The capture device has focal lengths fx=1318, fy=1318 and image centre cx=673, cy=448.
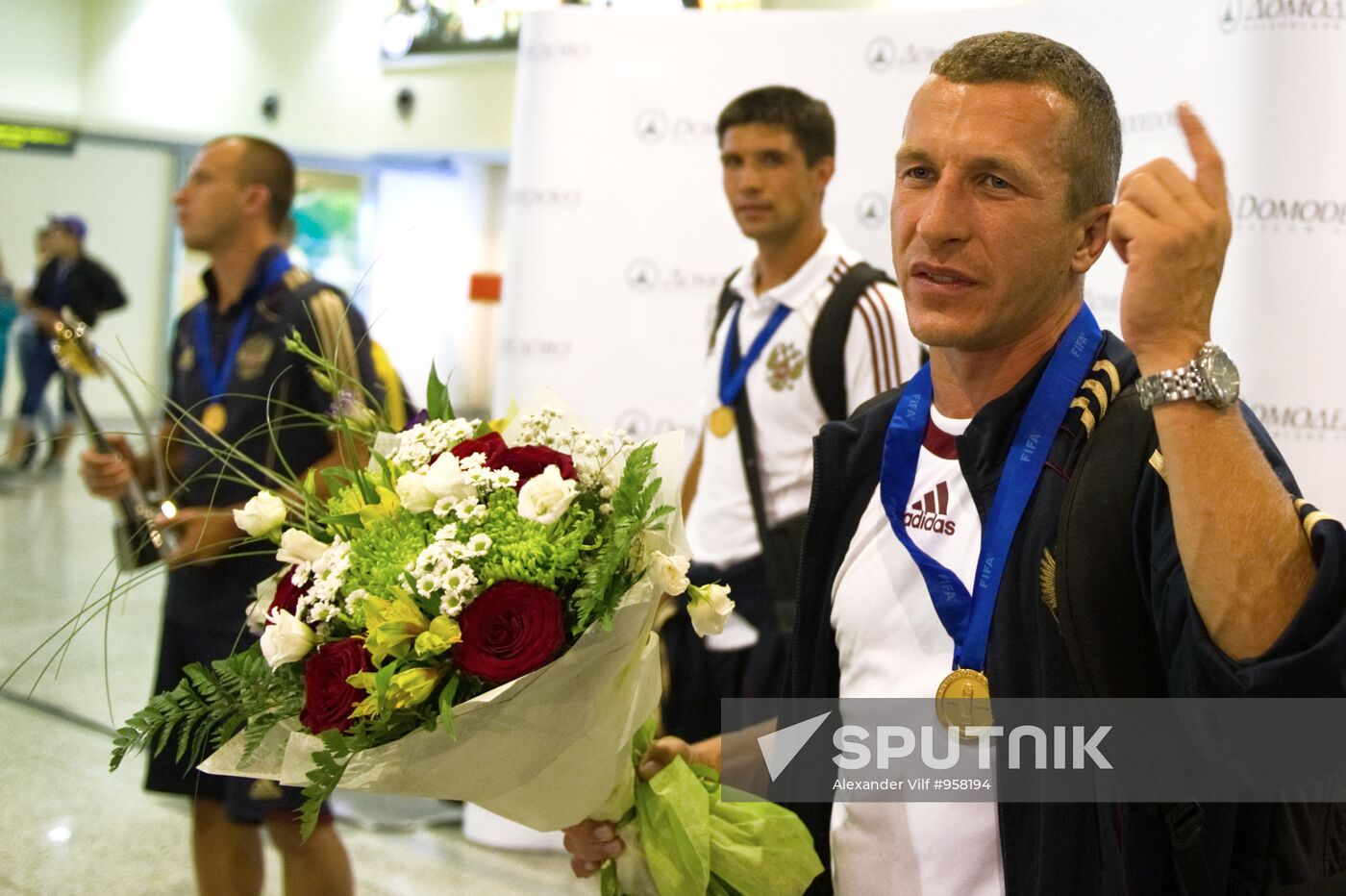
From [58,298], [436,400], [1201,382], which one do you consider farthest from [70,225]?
[1201,382]

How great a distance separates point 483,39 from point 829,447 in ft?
46.2

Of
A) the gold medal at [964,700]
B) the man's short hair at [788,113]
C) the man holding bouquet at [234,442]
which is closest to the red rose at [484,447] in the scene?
the gold medal at [964,700]

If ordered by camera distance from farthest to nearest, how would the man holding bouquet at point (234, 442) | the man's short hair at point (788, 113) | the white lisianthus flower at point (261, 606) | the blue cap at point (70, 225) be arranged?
1. the blue cap at point (70, 225)
2. the man's short hair at point (788, 113)
3. the man holding bouquet at point (234, 442)
4. the white lisianthus flower at point (261, 606)

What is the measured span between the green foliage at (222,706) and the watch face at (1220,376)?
3.26 feet

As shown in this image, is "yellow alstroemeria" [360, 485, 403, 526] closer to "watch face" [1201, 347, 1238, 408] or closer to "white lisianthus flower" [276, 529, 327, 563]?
"white lisianthus flower" [276, 529, 327, 563]

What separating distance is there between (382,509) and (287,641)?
182 mm

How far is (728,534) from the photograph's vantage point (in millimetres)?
3557

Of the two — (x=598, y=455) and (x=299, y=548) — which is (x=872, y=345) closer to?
(x=598, y=455)

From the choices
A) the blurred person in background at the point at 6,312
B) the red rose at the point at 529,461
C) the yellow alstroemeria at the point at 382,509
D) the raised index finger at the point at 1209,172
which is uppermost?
the raised index finger at the point at 1209,172

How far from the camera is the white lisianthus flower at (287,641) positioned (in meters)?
1.42

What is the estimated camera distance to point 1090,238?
1.53 m

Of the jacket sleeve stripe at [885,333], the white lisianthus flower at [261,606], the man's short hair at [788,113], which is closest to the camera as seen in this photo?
the white lisianthus flower at [261,606]

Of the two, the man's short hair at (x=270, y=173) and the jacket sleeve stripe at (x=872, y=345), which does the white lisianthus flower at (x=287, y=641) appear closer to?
the jacket sleeve stripe at (x=872, y=345)

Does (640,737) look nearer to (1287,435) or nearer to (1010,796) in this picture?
(1010,796)
